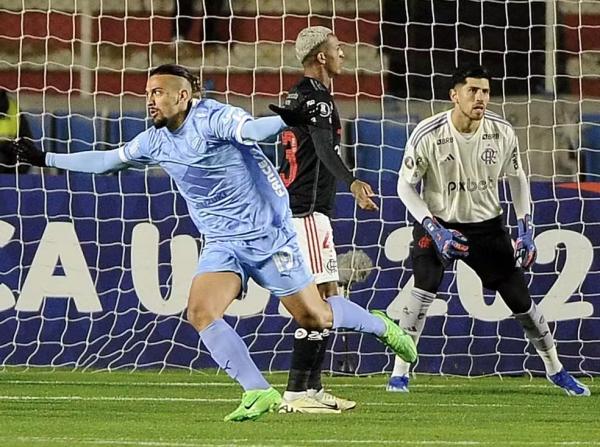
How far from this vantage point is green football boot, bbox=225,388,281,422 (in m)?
7.46

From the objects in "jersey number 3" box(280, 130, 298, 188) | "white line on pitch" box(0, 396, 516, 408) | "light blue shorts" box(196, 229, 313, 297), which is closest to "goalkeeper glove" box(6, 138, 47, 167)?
"light blue shorts" box(196, 229, 313, 297)

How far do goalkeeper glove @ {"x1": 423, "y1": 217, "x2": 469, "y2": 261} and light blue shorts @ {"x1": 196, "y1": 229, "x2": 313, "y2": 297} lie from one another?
171 centimetres

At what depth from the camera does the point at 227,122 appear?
24.9 feet

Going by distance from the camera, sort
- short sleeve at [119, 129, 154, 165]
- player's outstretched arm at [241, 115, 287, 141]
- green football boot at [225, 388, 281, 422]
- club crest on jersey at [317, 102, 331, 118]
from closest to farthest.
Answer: player's outstretched arm at [241, 115, 287, 141], green football boot at [225, 388, 281, 422], short sleeve at [119, 129, 154, 165], club crest on jersey at [317, 102, 331, 118]

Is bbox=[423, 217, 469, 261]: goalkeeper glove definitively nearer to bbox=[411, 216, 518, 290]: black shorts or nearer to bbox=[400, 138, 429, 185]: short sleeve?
bbox=[411, 216, 518, 290]: black shorts

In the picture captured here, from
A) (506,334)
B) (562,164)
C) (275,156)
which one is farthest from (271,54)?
(506,334)

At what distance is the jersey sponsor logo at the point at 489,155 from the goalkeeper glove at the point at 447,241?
0.53 m

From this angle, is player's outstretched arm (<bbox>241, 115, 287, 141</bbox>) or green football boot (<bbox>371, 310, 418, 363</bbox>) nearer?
player's outstretched arm (<bbox>241, 115, 287, 141</bbox>)

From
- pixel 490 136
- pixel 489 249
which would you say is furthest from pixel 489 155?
pixel 489 249

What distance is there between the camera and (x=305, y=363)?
27.6ft

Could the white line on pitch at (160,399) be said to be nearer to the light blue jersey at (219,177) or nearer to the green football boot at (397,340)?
the green football boot at (397,340)

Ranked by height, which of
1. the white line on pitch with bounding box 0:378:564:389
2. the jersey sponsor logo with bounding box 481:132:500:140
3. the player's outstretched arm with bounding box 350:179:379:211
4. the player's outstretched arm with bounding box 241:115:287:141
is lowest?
the white line on pitch with bounding box 0:378:564:389

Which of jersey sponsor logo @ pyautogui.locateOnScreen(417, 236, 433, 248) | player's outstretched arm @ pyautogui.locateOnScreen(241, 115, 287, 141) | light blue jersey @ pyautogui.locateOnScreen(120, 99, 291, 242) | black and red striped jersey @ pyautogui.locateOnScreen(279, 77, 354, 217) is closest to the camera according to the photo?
player's outstretched arm @ pyautogui.locateOnScreen(241, 115, 287, 141)

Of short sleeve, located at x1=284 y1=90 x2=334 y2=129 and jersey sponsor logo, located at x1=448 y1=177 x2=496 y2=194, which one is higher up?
short sleeve, located at x1=284 y1=90 x2=334 y2=129
